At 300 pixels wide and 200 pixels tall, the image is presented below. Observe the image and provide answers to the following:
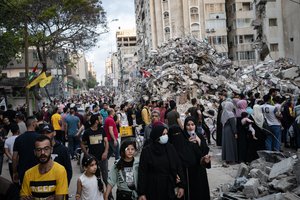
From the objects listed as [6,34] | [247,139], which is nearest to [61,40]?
[6,34]

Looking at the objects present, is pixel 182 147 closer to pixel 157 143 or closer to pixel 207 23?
pixel 157 143

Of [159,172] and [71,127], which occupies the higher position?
[71,127]

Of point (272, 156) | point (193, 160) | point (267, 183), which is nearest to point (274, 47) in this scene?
point (272, 156)

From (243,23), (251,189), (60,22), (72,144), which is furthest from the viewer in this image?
(243,23)

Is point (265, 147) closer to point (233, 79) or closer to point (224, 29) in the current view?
point (233, 79)

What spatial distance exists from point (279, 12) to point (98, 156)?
3354 cm

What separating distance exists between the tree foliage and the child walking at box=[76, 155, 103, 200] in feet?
57.0

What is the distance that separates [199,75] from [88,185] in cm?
2049

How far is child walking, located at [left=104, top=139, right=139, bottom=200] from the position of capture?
4758 millimetres

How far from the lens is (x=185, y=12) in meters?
51.8

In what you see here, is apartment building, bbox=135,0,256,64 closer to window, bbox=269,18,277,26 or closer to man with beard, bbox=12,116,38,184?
window, bbox=269,18,277,26

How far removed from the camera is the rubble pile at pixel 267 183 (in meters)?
5.89

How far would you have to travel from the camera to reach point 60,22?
77.0ft

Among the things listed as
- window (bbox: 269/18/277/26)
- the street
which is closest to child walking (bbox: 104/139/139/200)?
the street
